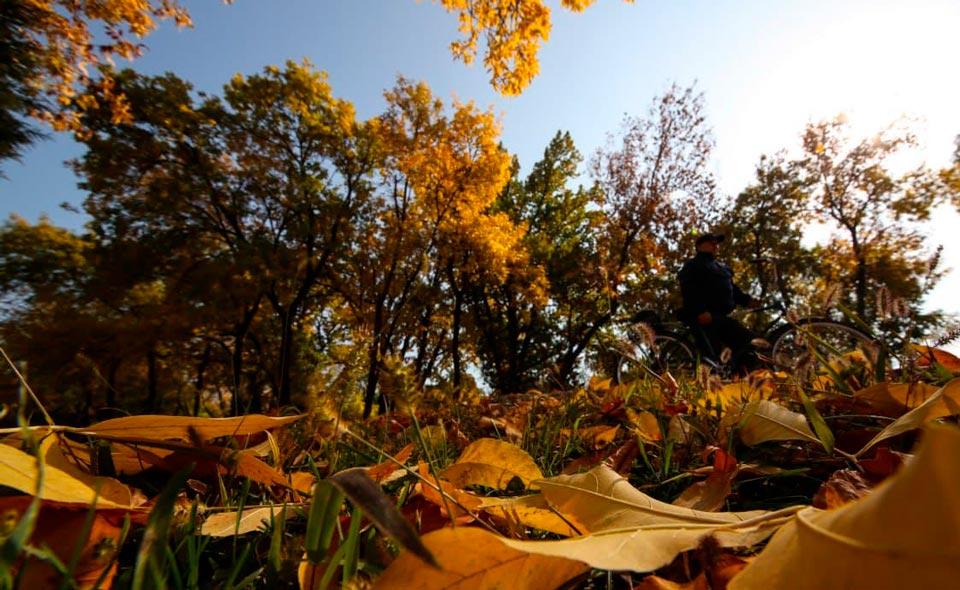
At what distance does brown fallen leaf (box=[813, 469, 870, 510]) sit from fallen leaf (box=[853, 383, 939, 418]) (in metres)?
0.45

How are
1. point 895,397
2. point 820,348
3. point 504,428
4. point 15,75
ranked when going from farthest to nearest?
point 15,75 < point 820,348 < point 504,428 < point 895,397

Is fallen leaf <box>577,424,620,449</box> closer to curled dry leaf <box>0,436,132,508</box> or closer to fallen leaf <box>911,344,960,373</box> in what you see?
fallen leaf <box>911,344,960,373</box>

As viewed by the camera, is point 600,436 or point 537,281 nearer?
point 600,436

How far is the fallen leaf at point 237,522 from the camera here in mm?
554

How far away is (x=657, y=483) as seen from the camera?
0.88m

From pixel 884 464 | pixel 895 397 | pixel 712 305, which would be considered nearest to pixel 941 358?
pixel 895 397

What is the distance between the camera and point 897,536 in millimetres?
198

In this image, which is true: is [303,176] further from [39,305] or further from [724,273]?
[724,273]

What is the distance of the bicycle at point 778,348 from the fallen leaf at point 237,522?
119cm

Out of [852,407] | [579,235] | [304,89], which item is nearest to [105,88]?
[304,89]

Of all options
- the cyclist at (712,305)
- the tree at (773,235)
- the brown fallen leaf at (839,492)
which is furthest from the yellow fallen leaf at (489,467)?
the tree at (773,235)

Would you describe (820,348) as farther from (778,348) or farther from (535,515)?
(778,348)

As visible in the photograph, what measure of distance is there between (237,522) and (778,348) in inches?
195

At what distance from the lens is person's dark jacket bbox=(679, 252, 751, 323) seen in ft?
18.0
